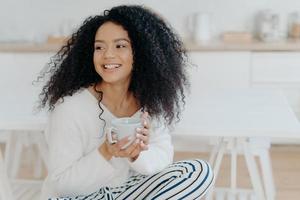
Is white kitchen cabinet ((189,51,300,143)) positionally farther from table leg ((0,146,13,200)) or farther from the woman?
table leg ((0,146,13,200))

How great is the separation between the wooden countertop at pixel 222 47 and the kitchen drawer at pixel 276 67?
4 cm

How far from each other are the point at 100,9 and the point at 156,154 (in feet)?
6.84

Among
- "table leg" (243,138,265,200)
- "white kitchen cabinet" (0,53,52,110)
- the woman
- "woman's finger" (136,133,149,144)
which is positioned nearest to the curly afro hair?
the woman

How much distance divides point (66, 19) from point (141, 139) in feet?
7.50

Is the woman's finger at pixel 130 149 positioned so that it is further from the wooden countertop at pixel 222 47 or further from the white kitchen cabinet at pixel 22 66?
the white kitchen cabinet at pixel 22 66

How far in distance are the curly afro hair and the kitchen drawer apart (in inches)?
59.1

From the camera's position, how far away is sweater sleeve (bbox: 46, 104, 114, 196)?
59.5 inches

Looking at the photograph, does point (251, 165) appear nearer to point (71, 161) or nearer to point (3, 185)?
point (71, 161)

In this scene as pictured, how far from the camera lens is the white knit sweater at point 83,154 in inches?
59.6

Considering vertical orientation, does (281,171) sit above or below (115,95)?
below

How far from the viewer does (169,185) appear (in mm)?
1538

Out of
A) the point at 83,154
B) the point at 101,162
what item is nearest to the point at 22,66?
the point at 83,154

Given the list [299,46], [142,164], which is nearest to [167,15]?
[299,46]

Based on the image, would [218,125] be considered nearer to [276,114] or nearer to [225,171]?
[276,114]
